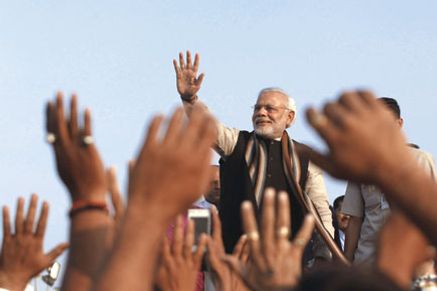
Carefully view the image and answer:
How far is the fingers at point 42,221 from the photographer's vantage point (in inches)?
140

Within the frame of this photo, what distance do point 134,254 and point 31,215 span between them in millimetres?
1521

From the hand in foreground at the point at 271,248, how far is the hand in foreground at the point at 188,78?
5.11 meters

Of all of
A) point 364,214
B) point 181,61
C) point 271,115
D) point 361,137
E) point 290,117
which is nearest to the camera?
point 361,137

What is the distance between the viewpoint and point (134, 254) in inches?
83.7

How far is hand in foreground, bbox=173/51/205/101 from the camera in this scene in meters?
7.65

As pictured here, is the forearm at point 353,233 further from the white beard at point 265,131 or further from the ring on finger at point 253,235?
the ring on finger at point 253,235

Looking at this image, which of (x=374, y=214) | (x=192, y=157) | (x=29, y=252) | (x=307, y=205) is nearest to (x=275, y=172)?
(x=307, y=205)

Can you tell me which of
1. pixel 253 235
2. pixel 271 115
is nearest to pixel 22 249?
pixel 253 235

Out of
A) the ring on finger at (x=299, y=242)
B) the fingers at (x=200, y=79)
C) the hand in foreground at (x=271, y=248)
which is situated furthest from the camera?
the fingers at (x=200, y=79)

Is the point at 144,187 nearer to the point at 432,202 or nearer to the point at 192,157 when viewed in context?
the point at 192,157

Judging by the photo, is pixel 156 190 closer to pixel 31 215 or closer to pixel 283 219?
pixel 283 219

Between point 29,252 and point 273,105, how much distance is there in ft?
15.3

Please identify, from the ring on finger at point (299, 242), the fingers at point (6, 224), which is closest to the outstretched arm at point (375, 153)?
the ring on finger at point (299, 242)

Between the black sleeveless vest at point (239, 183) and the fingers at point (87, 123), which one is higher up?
the fingers at point (87, 123)
